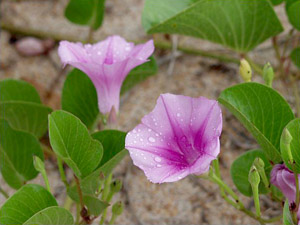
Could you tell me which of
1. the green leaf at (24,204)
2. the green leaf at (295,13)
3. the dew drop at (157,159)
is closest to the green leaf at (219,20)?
the green leaf at (295,13)

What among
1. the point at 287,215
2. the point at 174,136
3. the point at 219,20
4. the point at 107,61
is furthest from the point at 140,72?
the point at 287,215

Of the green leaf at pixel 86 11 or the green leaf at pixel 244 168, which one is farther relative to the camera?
the green leaf at pixel 86 11

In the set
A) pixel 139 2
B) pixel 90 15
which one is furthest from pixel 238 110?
pixel 139 2

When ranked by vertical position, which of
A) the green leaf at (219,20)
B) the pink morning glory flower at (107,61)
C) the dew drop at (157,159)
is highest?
the green leaf at (219,20)

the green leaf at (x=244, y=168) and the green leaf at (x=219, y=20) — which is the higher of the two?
the green leaf at (x=219, y=20)

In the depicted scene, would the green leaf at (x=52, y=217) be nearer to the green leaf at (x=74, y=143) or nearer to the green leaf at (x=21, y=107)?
the green leaf at (x=74, y=143)

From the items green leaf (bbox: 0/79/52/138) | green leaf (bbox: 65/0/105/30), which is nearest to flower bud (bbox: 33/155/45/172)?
green leaf (bbox: 0/79/52/138)
